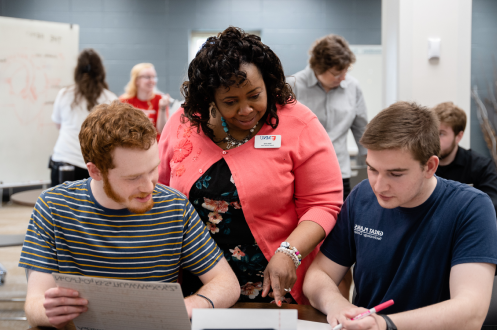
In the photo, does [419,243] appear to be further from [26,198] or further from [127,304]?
[26,198]

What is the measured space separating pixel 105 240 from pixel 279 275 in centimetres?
45

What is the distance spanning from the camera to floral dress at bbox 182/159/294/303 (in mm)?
1298

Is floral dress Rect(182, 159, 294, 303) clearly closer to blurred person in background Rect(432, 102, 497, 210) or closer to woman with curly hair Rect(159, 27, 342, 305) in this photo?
woman with curly hair Rect(159, 27, 342, 305)

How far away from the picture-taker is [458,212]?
109cm

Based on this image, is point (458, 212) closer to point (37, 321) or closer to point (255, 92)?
point (255, 92)

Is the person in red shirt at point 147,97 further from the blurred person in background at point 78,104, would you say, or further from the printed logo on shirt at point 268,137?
the printed logo on shirt at point 268,137

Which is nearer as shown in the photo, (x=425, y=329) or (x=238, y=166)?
(x=425, y=329)

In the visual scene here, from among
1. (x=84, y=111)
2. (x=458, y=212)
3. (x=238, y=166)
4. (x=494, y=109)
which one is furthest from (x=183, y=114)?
(x=494, y=109)

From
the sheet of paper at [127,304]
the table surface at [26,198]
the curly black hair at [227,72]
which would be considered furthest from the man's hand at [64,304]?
the table surface at [26,198]

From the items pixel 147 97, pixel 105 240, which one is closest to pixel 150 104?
pixel 147 97

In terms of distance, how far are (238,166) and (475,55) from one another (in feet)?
18.6

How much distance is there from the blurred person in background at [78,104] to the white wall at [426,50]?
6.88 feet

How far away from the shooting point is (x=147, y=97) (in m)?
4.01

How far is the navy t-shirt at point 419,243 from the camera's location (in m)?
Result: 1.05
